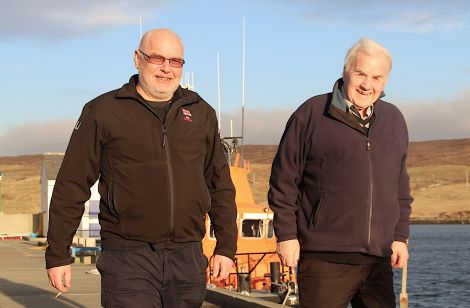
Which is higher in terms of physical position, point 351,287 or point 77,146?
point 77,146

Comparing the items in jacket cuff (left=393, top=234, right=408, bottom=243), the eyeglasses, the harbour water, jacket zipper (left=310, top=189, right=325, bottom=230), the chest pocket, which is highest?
the eyeglasses

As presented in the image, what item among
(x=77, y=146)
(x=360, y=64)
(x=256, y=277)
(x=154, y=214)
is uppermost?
(x=360, y=64)

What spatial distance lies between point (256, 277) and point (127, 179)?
1518 cm

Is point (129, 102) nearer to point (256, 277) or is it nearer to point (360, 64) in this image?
point (360, 64)

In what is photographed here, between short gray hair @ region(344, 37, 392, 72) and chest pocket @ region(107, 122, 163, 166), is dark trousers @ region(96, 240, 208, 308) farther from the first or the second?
short gray hair @ region(344, 37, 392, 72)

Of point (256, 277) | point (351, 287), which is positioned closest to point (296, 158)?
point (351, 287)

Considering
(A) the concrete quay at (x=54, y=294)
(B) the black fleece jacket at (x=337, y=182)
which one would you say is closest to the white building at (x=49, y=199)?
(A) the concrete quay at (x=54, y=294)

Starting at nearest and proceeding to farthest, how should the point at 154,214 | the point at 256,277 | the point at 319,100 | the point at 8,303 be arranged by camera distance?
the point at 154,214 < the point at 319,100 < the point at 8,303 < the point at 256,277

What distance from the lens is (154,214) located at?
225 inches

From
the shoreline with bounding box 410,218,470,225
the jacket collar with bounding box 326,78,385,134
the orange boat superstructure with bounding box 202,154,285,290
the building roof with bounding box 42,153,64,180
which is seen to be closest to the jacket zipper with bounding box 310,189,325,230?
the jacket collar with bounding box 326,78,385,134

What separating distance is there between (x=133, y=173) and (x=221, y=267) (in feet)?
2.69

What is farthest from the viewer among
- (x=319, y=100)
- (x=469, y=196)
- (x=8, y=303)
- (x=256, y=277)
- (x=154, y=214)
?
(x=469, y=196)

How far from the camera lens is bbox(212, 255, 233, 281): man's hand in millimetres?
6055

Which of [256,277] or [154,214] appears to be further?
[256,277]
